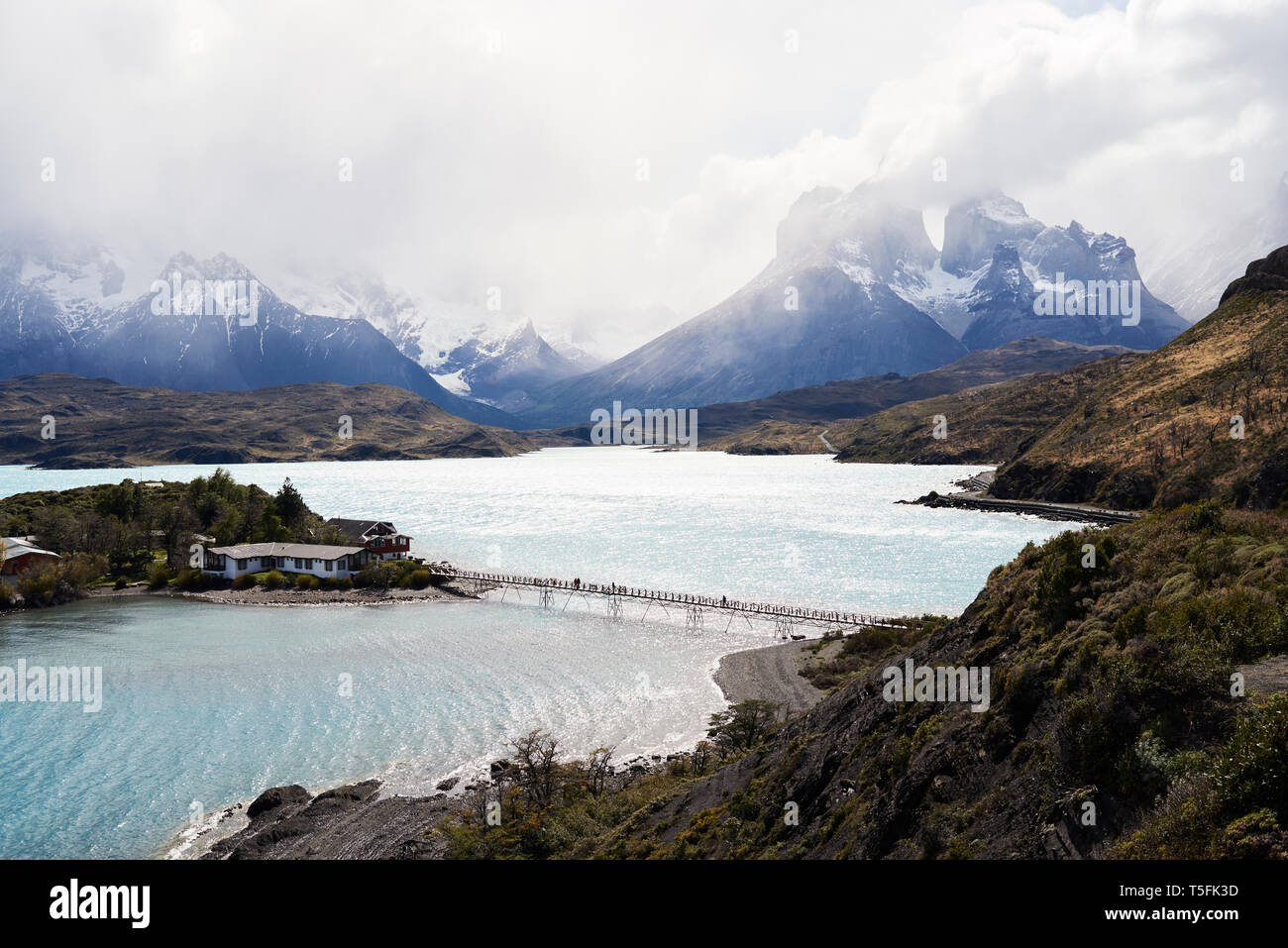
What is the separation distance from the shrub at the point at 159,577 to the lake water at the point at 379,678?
547cm

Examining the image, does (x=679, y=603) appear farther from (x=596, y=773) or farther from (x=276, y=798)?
(x=276, y=798)

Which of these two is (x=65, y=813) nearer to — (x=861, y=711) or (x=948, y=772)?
(x=861, y=711)

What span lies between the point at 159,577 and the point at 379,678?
53.2 meters

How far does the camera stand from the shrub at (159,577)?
9131 cm

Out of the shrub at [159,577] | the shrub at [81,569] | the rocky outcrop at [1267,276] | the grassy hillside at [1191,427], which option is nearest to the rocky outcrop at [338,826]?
the shrub at [81,569]

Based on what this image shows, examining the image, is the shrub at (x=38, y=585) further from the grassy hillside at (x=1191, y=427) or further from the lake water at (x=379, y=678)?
the grassy hillside at (x=1191, y=427)

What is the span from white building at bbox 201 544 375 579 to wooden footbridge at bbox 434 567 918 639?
11040mm

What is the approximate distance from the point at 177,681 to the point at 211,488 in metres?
70.7

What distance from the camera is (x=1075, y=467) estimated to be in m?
140

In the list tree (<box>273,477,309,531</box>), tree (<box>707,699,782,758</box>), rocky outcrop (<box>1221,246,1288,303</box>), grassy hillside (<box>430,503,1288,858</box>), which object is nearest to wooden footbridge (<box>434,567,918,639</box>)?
tree (<box>707,699,782,758</box>)

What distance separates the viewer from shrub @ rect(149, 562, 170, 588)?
91.3 m

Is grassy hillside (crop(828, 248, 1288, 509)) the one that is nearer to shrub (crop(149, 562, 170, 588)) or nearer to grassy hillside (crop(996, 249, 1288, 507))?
grassy hillside (crop(996, 249, 1288, 507))

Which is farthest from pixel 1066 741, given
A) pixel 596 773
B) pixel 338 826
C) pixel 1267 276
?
pixel 1267 276

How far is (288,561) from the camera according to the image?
309ft
